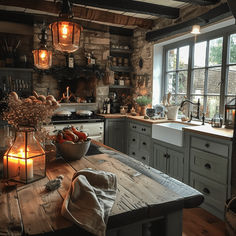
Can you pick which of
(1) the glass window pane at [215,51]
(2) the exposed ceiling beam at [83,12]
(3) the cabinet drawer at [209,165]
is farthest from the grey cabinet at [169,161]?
(2) the exposed ceiling beam at [83,12]

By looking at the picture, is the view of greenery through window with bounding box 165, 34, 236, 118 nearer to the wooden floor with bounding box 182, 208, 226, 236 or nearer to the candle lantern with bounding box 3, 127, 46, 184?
the wooden floor with bounding box 182, 208, 226, 236

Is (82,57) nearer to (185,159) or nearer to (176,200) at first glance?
(185,159)

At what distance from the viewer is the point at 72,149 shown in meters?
1.75

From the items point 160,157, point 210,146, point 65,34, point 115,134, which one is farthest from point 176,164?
point 65,34

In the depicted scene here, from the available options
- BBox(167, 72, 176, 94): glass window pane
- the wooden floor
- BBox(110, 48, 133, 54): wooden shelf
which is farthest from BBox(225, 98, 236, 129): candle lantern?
BBox(110, 48, 133, 54): wooden shelf

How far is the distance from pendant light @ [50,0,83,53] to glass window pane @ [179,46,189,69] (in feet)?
9.85

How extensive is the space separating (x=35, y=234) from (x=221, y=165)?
2349 millimetres

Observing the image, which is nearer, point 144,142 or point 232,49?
point 232,49

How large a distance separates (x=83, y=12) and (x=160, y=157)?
9.30ft

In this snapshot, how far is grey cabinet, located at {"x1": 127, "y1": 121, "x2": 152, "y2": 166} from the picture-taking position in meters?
4.13

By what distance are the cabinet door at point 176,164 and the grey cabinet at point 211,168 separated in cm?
20

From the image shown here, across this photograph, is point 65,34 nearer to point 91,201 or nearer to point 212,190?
A: point 91,201

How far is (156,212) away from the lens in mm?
1102

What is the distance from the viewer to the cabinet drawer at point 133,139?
452cm
